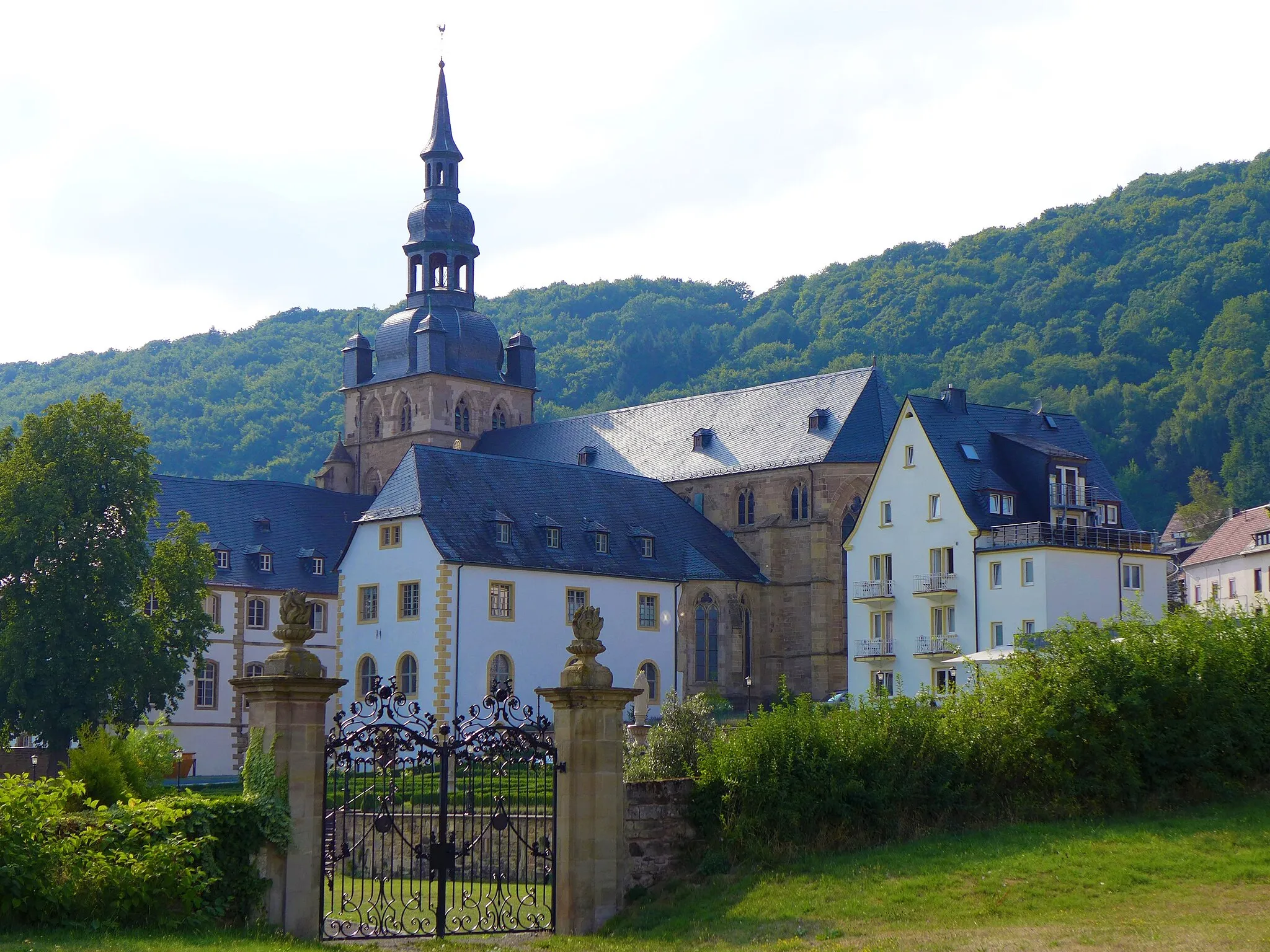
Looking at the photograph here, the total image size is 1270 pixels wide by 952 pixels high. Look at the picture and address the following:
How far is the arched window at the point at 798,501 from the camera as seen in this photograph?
76375 mm

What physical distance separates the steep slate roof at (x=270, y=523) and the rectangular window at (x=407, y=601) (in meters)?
13.0

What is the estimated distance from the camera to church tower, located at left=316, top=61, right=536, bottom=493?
9388cm

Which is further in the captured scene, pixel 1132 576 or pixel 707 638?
pixel 707 638

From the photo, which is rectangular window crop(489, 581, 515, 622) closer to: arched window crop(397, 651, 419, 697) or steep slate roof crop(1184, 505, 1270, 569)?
arched window crop(397, 651, 419, 697)

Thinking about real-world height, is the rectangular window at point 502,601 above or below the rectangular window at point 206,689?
above

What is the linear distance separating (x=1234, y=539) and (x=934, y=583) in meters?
34.6

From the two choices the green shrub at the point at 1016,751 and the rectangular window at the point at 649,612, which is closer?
the green shrub at the point at 1016,751

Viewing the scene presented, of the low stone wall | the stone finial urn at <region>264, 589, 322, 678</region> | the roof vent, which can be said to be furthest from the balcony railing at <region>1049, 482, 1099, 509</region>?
the stone finial urn at <region>264, 589, 322, 678</region>

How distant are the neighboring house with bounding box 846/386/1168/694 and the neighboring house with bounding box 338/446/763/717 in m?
9.33

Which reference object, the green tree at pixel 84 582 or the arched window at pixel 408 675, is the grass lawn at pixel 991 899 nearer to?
the green tree at pixel 84 582

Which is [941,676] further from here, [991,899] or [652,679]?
[991,899]

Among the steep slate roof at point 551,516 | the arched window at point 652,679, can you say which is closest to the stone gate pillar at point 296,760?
the steep slate roof at point 551,516

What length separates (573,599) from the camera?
6631 centimetres

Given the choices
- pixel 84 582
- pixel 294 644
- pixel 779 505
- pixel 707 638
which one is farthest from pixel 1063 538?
pixel 294 644
